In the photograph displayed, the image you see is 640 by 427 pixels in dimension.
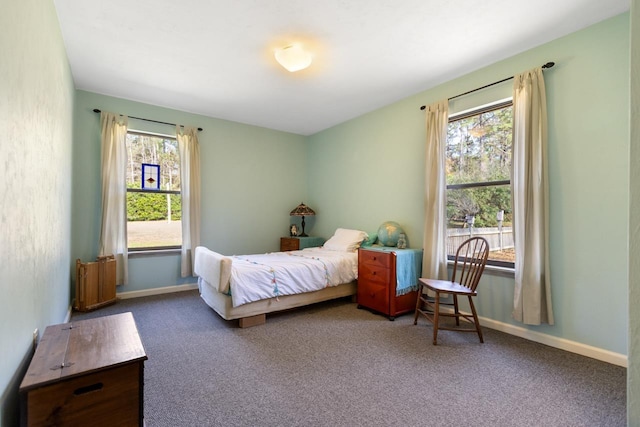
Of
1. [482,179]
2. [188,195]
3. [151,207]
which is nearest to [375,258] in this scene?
[482,179]

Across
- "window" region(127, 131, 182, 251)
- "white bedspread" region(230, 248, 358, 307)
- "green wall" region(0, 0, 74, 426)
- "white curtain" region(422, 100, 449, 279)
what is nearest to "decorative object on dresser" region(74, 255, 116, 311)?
"window" region(127, 131, 182, 251)

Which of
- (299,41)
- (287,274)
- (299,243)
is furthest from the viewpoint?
(299,243)

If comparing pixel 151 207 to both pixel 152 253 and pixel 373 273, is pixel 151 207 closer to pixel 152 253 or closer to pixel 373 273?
pixel 152 253

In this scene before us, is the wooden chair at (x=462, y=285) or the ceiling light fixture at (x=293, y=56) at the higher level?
the ceiling light fixture at (x=293, y=56)

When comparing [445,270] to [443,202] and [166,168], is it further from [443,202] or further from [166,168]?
[166,168]

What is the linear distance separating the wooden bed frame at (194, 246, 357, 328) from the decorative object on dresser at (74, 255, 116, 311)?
3.54ft

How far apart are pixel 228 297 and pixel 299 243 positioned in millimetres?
2059

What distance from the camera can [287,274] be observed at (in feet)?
10.4

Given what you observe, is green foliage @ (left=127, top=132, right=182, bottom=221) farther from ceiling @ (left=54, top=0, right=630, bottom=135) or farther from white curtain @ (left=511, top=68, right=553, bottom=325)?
white curtain @ (left=511, top=68, right=553, bottom=325)

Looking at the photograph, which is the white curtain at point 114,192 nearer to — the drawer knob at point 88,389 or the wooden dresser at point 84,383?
the wooden dresser at point 84,383

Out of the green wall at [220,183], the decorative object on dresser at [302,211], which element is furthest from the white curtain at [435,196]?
the green wall at [220,183]

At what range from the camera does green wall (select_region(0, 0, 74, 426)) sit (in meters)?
1.13

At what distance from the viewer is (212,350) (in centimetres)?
244

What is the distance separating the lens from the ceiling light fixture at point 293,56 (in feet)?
8.55
